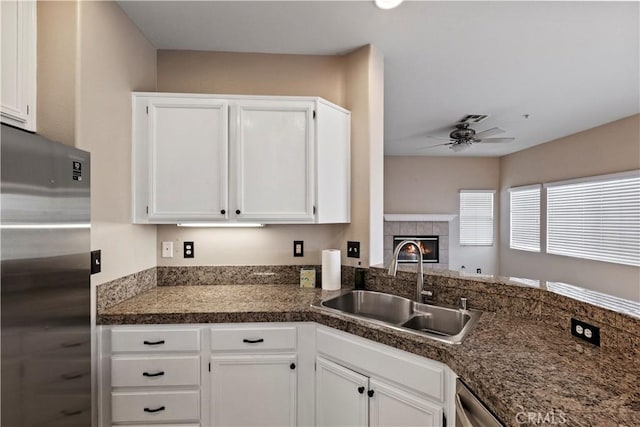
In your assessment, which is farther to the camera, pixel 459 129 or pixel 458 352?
pixel 459 129

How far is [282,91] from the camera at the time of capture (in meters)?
2.42

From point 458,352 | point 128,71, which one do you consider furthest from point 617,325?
point 128,71

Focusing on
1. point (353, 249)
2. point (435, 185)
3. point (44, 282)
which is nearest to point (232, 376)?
point (44, 282)

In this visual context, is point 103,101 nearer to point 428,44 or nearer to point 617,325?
point 428,44

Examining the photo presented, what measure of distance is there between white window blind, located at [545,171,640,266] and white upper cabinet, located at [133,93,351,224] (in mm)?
→ 4240

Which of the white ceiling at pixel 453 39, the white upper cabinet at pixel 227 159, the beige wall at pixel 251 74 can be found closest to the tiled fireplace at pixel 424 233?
the white ceiling at pixel 453 39

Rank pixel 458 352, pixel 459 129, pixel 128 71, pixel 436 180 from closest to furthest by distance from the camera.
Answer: pixel 458 352 → pixel 128 71 → pixel 459 129 → pixel 436 180

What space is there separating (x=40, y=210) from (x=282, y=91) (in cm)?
172

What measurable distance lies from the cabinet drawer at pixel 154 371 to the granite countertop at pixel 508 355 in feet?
0.67

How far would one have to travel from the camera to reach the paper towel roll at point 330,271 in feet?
7.19

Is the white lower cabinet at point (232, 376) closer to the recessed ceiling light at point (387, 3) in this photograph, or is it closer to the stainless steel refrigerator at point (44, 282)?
the stainless steel refrigerator at point (44, 282)

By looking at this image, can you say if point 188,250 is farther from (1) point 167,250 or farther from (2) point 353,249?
(2) point 353,249

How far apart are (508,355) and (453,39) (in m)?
2.04

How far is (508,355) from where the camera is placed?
1.13 metres
